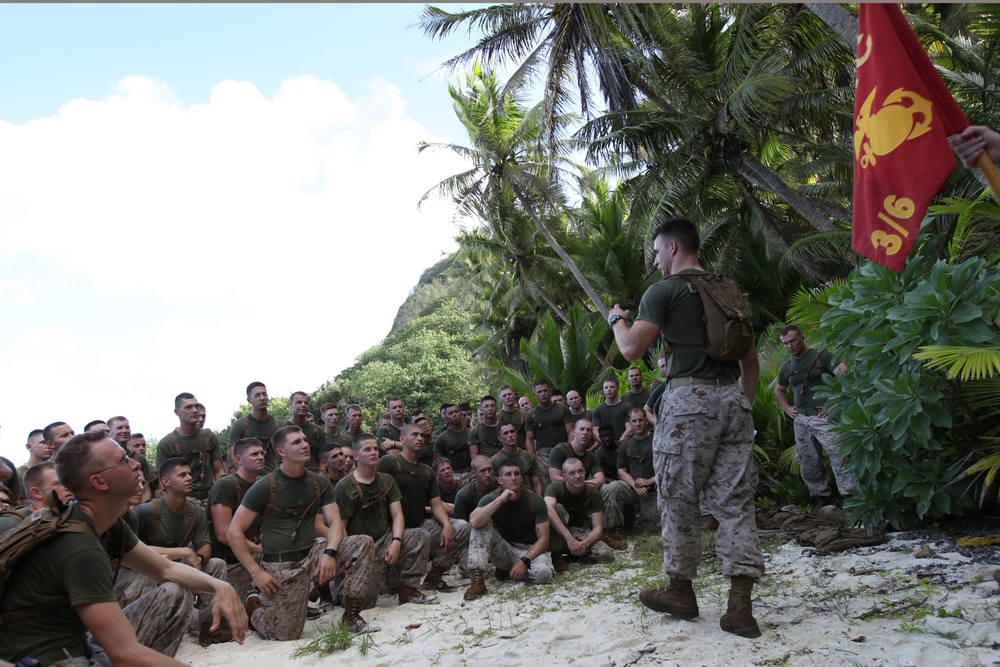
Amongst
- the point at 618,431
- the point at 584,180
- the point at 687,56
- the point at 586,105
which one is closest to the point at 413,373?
the point at 584,180

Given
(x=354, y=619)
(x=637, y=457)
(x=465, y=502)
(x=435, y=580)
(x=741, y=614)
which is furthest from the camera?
(x=637, y=457)

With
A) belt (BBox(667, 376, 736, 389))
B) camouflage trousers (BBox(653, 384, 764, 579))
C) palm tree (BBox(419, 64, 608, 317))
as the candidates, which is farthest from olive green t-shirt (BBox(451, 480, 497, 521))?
palm tree (BBox(419, 64, 608, 317))

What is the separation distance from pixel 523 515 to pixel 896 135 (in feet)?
14.7

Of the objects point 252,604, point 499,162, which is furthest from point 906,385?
point 499,162

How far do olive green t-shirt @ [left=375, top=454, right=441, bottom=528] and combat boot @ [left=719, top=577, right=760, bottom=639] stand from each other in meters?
3.69

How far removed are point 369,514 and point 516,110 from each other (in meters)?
20.0

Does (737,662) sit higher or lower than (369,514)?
lower

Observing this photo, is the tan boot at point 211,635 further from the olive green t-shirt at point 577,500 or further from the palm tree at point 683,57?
the palm tree at point 683,57

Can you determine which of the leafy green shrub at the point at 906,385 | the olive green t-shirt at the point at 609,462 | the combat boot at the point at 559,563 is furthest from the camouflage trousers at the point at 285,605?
the olive green t-shirt at the point at 609,462

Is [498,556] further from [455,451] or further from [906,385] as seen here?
[906,385]

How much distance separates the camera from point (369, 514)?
6734mm

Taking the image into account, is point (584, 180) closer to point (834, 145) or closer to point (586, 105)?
point (586, 105)

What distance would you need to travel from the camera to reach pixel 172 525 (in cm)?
601

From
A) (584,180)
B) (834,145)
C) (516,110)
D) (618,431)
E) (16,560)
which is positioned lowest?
(618,431)
